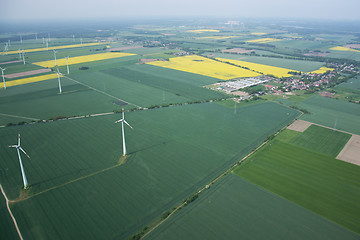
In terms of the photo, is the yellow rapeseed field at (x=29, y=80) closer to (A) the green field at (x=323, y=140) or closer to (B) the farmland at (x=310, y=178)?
(B) the farmland at (x=310, y=178)

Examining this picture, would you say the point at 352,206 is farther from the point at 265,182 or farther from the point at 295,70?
the point at 295,70

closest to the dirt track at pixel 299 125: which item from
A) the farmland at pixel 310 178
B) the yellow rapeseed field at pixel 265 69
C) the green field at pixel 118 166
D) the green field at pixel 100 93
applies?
the green field at pixel 118 166

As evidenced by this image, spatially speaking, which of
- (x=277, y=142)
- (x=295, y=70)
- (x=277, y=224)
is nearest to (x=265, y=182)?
(x=277, y=224)

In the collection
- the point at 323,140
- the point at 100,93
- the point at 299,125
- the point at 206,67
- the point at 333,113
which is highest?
the point at 206,67

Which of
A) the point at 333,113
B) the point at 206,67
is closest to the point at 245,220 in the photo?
the point at 333,113

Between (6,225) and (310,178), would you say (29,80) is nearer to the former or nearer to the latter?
(6,225)

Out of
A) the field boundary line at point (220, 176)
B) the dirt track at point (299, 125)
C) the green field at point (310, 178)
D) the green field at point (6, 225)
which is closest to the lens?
the green field at point (6, 225)
